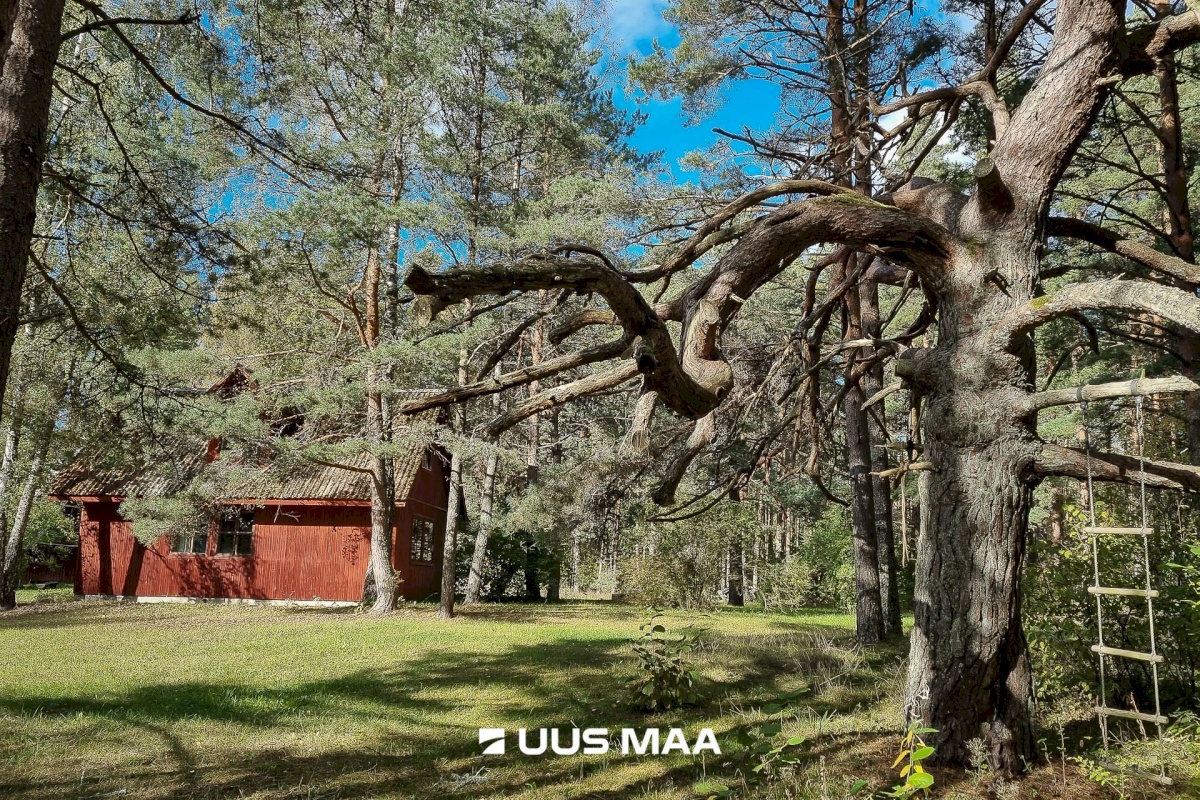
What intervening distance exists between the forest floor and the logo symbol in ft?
0.36

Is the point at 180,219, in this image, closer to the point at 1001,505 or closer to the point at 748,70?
the point at 1001,505

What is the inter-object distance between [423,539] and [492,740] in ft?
58.3

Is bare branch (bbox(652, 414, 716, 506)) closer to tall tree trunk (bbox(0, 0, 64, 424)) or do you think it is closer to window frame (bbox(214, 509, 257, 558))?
tall tree trunk (bbox(0, 0, 64, 424))

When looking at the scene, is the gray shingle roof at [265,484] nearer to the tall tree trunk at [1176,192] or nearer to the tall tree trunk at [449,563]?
the tall tree trunk at [449,563]

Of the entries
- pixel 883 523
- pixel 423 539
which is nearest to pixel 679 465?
pixel 883 523

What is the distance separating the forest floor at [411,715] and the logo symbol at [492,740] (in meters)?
0.11

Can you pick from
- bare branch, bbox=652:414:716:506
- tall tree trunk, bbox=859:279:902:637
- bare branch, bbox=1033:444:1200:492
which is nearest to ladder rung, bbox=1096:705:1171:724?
bare branch, bbox=1033:444:1200:492

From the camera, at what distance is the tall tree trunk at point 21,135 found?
12.5 feet

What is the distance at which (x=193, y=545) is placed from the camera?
2006 centimetres

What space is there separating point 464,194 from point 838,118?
9.59 meters

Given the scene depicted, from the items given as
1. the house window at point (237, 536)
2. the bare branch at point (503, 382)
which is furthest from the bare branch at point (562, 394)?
the house window at point (237, 536)

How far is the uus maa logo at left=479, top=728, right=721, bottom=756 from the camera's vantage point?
5.70 m

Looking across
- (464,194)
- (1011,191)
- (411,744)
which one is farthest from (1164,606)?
(464,194)

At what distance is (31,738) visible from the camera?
5.93 m
